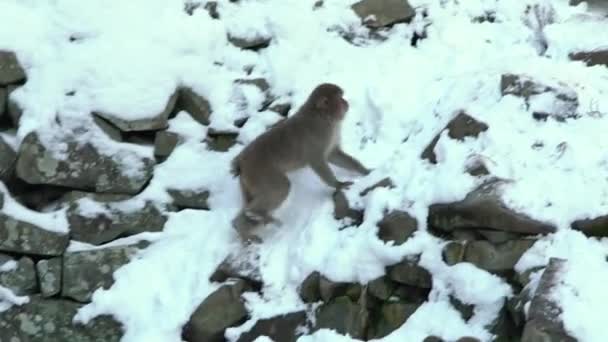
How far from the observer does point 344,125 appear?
689 cm

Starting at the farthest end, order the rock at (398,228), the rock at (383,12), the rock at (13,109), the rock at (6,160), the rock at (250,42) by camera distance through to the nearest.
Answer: the rock at (383,12)
the rock at (250,42)
the rock at (13,109)
the rock at (6,160)
the rock at (398,228)

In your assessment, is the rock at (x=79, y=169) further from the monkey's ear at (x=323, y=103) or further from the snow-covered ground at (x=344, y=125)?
the monkey's ear at (x=323, y=103)

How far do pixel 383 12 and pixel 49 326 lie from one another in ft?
12.7

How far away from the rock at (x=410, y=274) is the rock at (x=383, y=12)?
2791mm

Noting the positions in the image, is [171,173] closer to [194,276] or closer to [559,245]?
[194,276]

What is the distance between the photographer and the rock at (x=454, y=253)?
5.45m

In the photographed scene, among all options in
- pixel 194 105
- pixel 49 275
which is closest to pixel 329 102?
pixel 194 105

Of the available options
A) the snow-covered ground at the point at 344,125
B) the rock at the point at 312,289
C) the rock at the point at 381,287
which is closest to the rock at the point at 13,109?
the snow-covered ground at the point at 344,125

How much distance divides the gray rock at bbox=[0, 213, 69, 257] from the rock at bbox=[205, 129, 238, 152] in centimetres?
137

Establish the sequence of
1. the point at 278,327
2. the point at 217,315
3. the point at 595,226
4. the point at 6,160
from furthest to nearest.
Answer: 1. the point at 6,160
2. the point at 217,315
3. the point at 278,327
4. the point at 595,226

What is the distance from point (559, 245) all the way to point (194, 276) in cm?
250

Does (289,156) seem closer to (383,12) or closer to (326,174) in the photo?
(326,174)

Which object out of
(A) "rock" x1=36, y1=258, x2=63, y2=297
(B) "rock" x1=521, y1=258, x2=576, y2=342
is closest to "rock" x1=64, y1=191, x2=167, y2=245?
(A) "rock" x1=36, y1=258, x2=63, y2=297

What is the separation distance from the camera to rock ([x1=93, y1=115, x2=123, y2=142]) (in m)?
6.81
